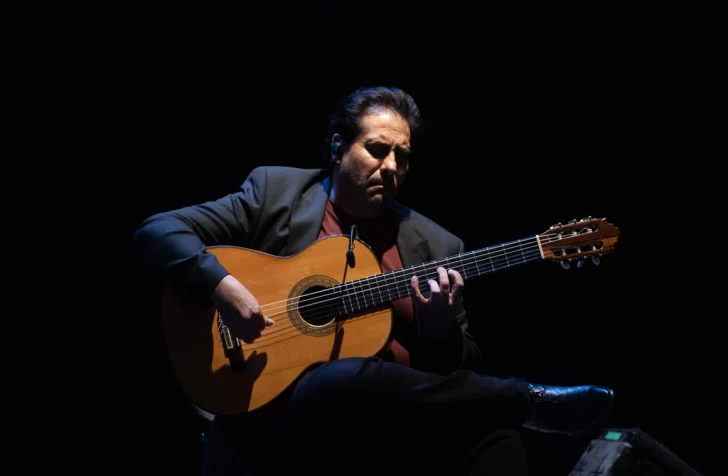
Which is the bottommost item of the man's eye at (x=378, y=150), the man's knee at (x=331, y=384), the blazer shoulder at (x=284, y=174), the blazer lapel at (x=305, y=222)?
the man's knee at (x=331, y=384)

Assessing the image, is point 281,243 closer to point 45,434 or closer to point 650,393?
point 45,434

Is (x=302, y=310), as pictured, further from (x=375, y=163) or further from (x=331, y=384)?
(x=375, y=163)

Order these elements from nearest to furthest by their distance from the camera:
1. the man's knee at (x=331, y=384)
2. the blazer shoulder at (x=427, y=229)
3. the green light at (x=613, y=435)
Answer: the man's knee at (x=331, y=384), the green light at (x=613, y=435), the blazer shoulder at (x=427, y=229)

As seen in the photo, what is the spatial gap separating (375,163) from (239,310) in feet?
2.92

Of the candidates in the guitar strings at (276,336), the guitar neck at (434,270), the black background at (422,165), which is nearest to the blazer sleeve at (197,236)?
the guitar strings at (276,336)

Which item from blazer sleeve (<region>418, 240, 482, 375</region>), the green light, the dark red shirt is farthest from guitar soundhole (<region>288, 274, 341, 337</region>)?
the green light

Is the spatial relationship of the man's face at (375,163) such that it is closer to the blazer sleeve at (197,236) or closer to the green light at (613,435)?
the blazer sleeve at (197,236)

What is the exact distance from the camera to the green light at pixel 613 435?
2127 mm

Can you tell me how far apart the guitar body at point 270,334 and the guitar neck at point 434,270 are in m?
0.05

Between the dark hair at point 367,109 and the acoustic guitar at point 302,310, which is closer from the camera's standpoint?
the acoustic guitar at point 302,310

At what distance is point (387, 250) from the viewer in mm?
2605

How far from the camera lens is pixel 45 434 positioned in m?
2.79

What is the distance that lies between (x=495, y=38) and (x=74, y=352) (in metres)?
2.83

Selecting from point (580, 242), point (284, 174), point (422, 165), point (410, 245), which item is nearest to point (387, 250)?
point (410, 245)
